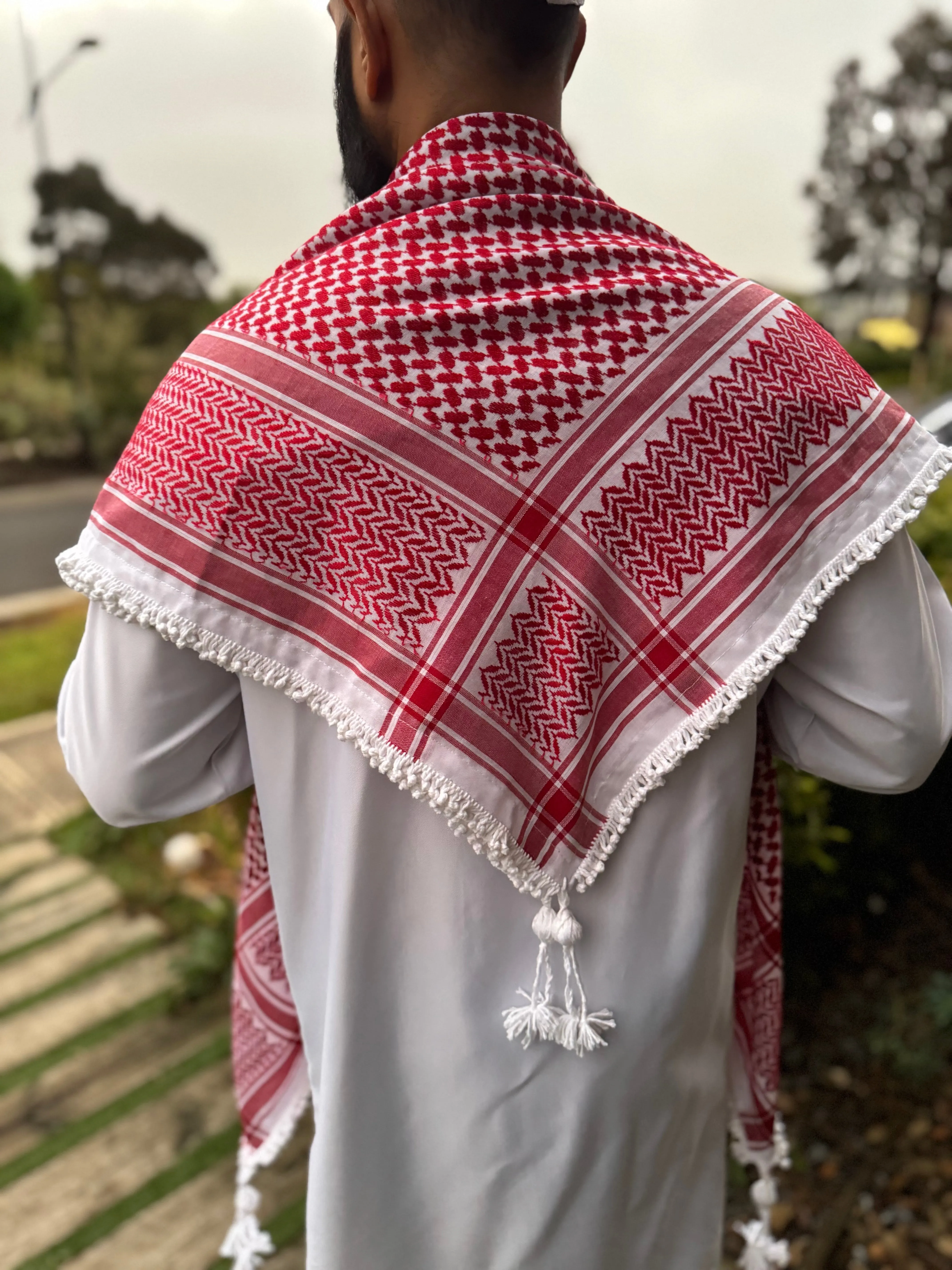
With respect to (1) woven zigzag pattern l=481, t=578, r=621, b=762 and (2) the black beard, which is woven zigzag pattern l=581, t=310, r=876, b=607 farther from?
(2) the black beard

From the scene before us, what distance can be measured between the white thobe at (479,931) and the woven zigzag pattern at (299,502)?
138mm

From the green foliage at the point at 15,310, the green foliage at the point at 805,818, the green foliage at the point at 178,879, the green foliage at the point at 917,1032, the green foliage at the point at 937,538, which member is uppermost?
the green foliage at the point at 937,538

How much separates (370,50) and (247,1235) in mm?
1552

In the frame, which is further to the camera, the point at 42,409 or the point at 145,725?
the point at 42,409

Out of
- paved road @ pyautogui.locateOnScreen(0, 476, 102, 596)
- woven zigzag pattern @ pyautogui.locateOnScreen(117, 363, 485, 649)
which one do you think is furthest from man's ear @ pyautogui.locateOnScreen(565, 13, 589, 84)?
paved road @ pyautogui.locateOnScreen(0, 476, 102, 596)

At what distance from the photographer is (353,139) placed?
2.84 ft

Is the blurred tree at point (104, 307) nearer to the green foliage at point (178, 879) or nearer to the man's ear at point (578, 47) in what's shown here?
the green foliage at point (178, 879)

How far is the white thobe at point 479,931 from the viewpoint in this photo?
2.79 feet

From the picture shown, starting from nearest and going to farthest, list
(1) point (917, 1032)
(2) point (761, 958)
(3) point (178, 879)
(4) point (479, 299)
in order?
(4) point (479, 299) < (2) point (761, 958) < (1) point (917, 1032) < (3) point (178, 879)

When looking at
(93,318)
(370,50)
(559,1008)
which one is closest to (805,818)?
(559,1008)

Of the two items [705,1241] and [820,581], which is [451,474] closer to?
[820,581]

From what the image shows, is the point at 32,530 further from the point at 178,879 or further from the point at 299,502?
the point at 299,502

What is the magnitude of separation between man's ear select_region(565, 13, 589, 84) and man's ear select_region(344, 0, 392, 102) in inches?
7.0

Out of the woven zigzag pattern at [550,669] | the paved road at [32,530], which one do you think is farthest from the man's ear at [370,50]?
the paved road at [32,530]
